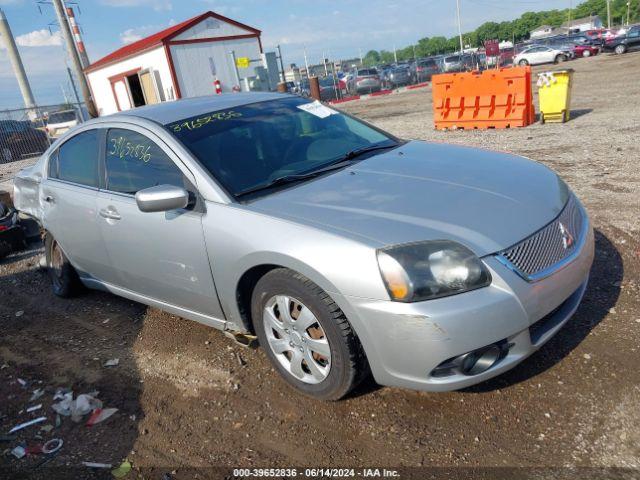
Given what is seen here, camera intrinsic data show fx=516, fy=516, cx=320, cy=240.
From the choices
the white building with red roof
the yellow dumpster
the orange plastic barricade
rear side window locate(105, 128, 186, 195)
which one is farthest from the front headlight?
the white building with red roof

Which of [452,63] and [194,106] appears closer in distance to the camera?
[194,106]

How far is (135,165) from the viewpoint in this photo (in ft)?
11.8

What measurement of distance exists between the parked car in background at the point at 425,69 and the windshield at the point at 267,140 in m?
31.1

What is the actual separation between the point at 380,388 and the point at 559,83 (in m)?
9.69

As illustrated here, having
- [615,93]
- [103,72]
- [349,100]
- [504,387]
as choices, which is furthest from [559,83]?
[103,72]

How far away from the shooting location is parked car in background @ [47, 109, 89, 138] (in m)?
24.5

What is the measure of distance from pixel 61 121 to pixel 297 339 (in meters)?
26.7

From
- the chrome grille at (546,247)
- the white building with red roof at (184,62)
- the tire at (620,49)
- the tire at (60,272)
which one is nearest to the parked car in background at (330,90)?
the white building with red roof at (184,62)

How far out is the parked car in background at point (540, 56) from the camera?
34.5 metres

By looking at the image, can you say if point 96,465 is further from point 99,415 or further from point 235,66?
point 235,66

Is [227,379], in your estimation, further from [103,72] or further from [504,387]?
[103,72]

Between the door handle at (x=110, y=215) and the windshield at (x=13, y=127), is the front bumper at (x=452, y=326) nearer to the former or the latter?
the door handle at (x=110, y=215)

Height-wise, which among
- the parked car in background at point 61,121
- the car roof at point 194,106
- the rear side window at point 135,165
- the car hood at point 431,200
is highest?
the parked car in background at point 61,121

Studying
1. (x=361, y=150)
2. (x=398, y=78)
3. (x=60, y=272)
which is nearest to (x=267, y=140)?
(x=361, y=150)
